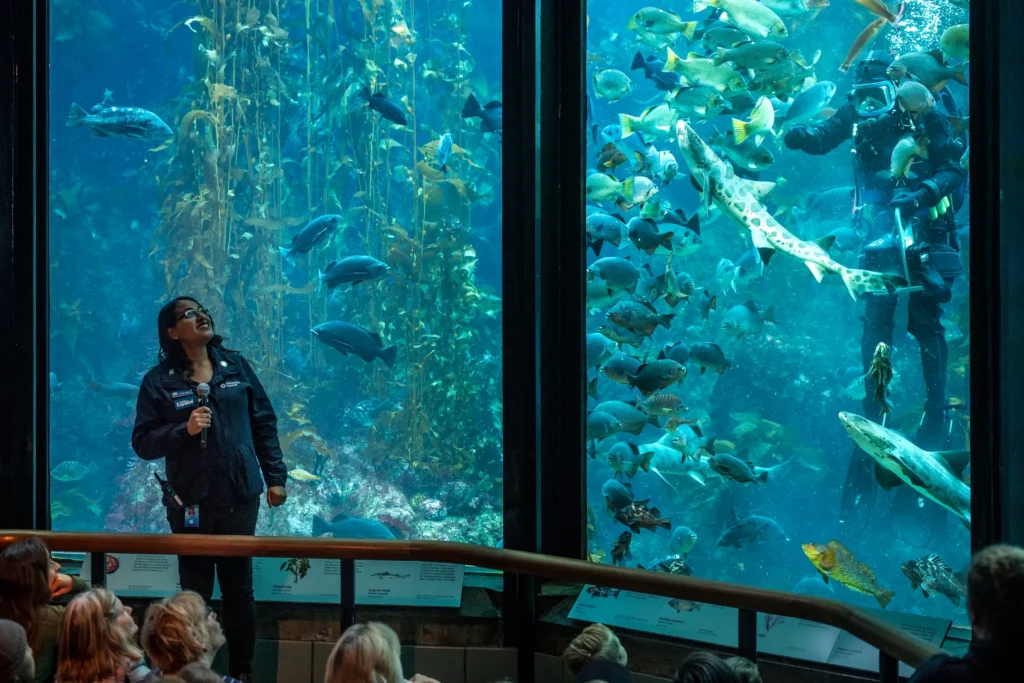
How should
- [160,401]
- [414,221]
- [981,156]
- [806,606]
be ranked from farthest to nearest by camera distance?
1. [414,221]
2. [160,401]
3. [981,156]
4. [806,606]

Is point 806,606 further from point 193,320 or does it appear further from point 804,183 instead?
point 804,183

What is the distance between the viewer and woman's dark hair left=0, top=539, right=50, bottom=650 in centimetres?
276

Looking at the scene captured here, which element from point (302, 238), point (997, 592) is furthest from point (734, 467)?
point (302, 238)

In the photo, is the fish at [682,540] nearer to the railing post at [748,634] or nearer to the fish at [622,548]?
the fish at [622,548]

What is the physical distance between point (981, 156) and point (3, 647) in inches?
125

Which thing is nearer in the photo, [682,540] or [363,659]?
[363,659]

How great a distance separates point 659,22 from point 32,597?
4.02 metres

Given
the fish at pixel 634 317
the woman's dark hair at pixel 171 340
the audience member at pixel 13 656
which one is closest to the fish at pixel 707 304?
the fish at pixel 634 317

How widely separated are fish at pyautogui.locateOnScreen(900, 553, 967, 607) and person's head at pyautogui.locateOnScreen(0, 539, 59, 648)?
3.22 metres

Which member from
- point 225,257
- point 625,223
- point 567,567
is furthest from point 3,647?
point 225,257

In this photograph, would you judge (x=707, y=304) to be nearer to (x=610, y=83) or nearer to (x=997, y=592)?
(x=610, y=83)

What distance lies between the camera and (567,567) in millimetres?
2996

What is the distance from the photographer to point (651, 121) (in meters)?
5.06

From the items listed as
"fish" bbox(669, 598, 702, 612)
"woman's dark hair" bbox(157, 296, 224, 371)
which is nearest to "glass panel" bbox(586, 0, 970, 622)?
Result: "fish" bbox(669, 598, 702, 612)
